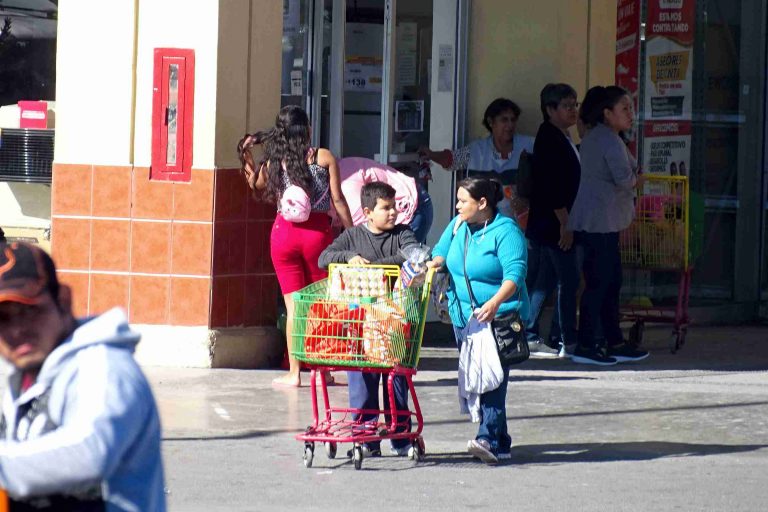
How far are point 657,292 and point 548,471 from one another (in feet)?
19.0

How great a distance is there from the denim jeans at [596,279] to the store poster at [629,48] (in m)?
2.02

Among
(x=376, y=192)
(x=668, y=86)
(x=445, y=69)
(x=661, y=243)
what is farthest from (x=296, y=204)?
(x=668, y=86)

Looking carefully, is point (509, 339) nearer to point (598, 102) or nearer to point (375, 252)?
point (375, 252)

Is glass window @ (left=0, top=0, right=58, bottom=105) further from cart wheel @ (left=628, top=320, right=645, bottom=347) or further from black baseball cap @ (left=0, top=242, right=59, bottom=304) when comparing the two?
black baseball cap @ (left=0, top=242, right=59, bottom=304)

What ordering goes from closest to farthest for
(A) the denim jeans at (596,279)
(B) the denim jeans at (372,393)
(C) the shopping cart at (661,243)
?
(B) the denim jeans at (372,393) → (A) the denim jeans at (596,279) → (C) the shopping cart at (661,243)

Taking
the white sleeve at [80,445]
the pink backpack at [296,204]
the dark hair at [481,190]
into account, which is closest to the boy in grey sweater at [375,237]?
the dark hair at [481,190]

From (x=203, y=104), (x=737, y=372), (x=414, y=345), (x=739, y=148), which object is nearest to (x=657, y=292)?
(x=739, y=148)

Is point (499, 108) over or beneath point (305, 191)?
over

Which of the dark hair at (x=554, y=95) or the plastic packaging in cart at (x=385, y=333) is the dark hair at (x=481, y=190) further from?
the dark hair at (x=554, y=95)

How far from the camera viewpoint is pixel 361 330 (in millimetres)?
7535

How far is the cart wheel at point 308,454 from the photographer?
7.68 metres

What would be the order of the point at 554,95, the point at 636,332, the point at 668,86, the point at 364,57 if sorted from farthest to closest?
1. the point at 668,86
2. the point at 364,57
3. the point at 636,332
4. the point at 554,95

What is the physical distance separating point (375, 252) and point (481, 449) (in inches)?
50.4

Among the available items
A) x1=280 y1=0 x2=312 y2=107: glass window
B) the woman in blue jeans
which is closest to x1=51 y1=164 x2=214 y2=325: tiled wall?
x1=280 y1=0 x2=312 y2=107: glass window
